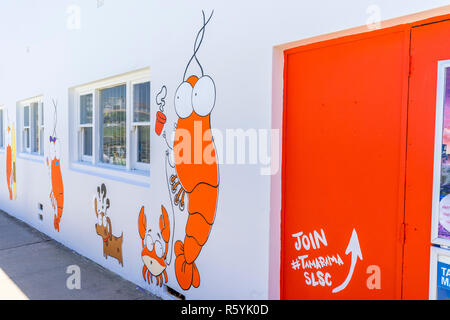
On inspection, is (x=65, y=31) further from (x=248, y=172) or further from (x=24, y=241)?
(x=248, y=172)

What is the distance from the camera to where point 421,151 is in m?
2.03

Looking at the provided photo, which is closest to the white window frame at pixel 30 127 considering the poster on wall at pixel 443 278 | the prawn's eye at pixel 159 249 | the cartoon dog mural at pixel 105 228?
the cartoon dog mural at pixel 105 228

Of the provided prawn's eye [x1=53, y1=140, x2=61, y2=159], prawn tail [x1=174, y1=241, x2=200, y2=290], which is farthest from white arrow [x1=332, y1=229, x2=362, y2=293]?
prawn's eye [x1=53, y1=140, x2=61, y2=159]

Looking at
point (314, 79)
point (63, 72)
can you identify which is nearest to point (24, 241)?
point (63, 72)

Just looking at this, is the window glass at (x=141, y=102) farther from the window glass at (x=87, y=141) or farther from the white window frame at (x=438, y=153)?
the white window frame at (x=438, y=153)

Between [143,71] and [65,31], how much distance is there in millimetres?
2460

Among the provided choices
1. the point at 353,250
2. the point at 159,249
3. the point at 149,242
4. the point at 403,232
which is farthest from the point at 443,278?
the point at 149,242

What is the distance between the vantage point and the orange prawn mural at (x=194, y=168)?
125 inches

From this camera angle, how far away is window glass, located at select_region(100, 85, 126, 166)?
4613mm

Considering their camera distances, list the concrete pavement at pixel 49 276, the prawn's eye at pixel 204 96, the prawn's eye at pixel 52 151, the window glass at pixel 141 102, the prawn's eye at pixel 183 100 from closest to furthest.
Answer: the prawn's eye at pixel 204 96 → the prawn's eye at pixel 183 100 → the concrete pavement at pixel 49 276 → the window glass at pixel 141 102 → the prawn's eye at pixel 52 151

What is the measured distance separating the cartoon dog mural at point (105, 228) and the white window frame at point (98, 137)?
34 cm

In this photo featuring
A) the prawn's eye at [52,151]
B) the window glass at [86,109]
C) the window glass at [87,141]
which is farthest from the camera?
the prawn's eye at [52,151]

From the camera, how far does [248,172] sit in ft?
9.32

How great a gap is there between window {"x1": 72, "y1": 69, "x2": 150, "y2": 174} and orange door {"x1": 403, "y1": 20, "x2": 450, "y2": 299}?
290 centimetres
